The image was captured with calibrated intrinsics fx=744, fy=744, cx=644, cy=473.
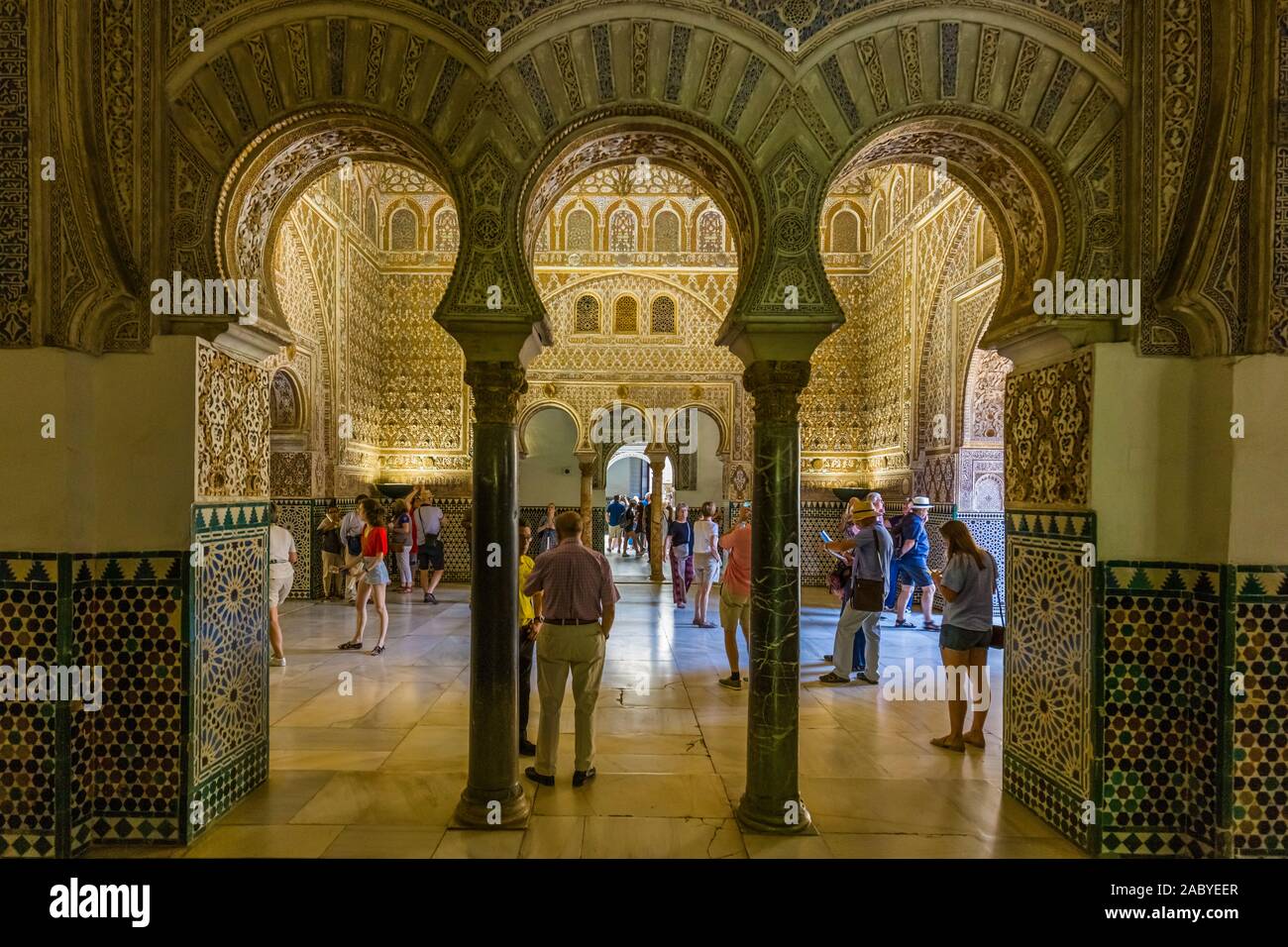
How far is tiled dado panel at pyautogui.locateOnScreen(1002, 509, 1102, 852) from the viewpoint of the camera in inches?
146

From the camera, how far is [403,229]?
13297 mm

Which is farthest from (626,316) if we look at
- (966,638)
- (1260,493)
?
(1260,493)

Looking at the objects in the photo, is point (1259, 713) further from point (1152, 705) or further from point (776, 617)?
point (776, 617)

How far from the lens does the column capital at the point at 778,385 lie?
384cm

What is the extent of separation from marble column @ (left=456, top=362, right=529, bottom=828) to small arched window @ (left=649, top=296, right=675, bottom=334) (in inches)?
391

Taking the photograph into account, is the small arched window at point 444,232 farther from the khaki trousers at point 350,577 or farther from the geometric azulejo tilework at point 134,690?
the geometric azulejo tilework at point 134,690

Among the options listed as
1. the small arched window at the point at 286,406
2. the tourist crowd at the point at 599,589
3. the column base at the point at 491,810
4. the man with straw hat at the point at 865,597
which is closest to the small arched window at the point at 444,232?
the small arched window at the point at 286,406

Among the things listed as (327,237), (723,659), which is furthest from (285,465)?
(723,659)

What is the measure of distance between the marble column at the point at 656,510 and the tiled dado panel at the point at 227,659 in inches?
373

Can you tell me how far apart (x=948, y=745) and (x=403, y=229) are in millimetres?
12128

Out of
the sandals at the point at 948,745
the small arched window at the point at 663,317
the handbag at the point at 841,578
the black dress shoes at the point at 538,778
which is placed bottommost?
the sandals at the point at 948,745

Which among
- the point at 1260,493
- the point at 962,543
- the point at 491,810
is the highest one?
the point at 1260,493

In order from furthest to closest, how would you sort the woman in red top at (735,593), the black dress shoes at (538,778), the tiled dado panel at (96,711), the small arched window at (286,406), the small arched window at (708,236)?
the small arched window at (708,236) → the small arched window at (286,406) → the woman in red top at (735,593) → the black dress shoes at (538,778) → the tiled dado panel at (96,711)

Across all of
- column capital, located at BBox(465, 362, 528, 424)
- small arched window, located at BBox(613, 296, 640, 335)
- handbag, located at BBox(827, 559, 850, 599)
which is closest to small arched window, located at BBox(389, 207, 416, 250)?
small arched window, located at BBox(613, 296, 640, 335)
